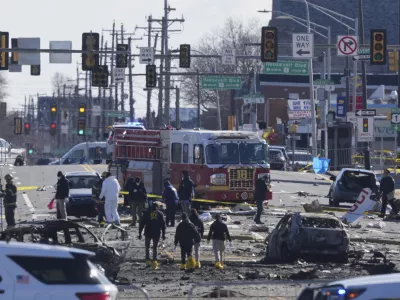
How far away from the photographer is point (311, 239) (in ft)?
79.7

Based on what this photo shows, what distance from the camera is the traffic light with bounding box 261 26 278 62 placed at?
136 ft

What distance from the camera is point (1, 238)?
19.7 metres

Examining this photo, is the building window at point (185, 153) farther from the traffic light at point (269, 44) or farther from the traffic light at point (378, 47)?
the traffic light at point (378, 47)

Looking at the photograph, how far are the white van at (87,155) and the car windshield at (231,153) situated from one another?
39.0 meters

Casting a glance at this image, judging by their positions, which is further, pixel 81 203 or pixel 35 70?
pixel 35 70

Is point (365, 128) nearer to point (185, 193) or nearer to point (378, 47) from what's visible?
point (378, 47)

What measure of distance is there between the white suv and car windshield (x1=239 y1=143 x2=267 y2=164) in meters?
26.4

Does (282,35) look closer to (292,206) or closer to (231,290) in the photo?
(292,206)

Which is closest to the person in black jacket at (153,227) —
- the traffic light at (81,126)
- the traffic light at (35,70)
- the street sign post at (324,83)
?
the traffic light at (35,70)

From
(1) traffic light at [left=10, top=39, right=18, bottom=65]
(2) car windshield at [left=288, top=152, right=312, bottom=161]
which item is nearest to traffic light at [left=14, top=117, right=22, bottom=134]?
(2) car windshield at [left=288, top=152, right=312, bottom=161]

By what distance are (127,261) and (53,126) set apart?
2539 inches

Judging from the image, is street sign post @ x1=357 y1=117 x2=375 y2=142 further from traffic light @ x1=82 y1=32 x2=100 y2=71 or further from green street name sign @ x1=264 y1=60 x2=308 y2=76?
green street name sign @ x1=264 y1=60 x2=308 y2=76

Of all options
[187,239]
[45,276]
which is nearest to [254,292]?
[187,239]

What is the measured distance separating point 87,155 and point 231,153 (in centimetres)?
4051
